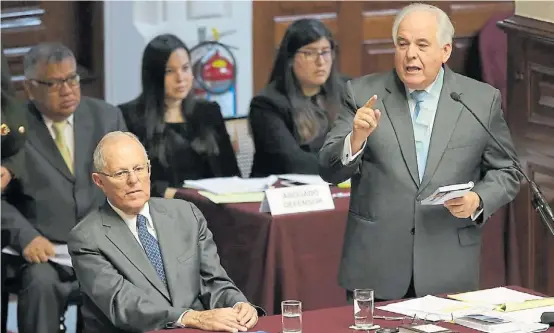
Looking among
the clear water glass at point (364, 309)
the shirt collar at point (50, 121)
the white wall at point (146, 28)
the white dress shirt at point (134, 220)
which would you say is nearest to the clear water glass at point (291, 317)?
the clear water glass at point (364, 309)

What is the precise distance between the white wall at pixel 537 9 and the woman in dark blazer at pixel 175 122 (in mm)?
1553

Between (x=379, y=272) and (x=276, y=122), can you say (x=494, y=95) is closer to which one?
(x=379, y=272)

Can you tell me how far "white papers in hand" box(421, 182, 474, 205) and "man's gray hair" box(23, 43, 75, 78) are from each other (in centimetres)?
231

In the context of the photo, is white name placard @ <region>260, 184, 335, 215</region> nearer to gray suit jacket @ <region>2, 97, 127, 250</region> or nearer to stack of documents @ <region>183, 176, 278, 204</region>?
stack of documents @ <region>183, 176, 278, 204</region>

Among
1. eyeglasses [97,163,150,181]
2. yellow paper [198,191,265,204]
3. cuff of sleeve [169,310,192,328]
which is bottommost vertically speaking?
cuff of sleeve [169,310,192,328]

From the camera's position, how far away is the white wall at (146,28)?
616cm

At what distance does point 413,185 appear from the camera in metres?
3.29

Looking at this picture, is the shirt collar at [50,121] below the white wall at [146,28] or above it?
below

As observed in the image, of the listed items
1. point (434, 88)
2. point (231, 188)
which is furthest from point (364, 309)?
point (231, 188)

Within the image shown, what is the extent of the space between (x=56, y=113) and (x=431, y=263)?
6.94 feet

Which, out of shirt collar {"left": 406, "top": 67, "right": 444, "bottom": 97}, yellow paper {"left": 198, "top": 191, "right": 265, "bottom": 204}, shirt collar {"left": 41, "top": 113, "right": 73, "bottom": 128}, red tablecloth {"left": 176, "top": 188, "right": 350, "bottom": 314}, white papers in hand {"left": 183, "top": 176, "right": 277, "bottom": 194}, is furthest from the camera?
shirt collar {"left": 41, "top": 113, "right": 73, "bottom": 128}

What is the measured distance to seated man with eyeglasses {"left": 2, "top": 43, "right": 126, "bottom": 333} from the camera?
445 cm

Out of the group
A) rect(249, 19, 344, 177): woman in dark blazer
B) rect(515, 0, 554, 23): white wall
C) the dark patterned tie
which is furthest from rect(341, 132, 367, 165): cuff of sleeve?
rect(249, 19, 344, 177): woman in dark blazer

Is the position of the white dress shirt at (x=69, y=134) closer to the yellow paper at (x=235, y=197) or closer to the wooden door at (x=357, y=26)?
the yellow paper at (x=235, y=197)
